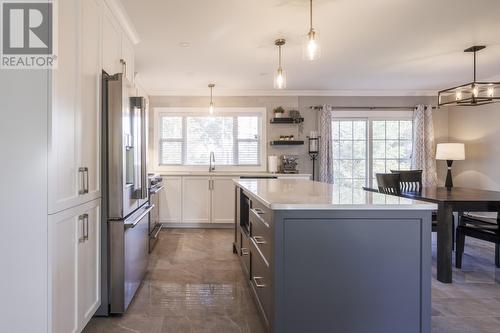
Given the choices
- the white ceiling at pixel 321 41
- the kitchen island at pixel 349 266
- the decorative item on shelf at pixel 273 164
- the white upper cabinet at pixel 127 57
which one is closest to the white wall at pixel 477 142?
the white ceiling at pixel 321 41

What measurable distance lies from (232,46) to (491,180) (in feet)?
15.1

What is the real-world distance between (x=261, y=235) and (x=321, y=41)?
229 cm

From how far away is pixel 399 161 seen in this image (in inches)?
226

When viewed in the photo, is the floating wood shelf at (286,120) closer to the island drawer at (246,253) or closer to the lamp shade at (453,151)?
the lamp shade at (453,151)

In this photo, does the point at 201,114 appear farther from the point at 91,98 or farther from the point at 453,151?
the point at 453,151

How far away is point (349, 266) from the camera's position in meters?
1.66

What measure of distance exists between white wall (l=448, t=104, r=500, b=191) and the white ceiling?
66cm

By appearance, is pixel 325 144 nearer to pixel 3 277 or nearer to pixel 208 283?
pixel 208 283

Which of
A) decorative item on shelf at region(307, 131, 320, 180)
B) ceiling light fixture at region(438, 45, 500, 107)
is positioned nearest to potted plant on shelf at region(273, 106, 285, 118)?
decorative item on shelf at region(307, 131, 320, 180)

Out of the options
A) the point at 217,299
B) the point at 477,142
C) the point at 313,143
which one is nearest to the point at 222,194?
the point at 313,143

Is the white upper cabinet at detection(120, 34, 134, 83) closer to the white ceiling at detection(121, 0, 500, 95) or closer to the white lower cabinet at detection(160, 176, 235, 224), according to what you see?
the white ceiling at detection(121, 0, 500, 95)

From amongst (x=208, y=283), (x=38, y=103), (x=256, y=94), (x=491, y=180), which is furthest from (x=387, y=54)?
(x=38, y=103)

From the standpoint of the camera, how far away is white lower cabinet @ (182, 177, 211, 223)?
17.3 ft

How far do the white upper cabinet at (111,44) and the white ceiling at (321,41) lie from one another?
221mm
